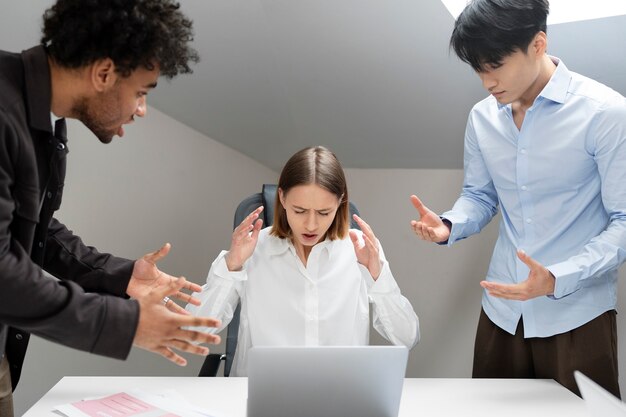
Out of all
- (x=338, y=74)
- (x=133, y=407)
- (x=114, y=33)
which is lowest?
(x=133, y=407)

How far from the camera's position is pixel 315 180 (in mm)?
2301

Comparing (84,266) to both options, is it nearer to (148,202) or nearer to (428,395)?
(428,395)

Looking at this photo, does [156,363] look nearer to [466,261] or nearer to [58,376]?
[58,376]

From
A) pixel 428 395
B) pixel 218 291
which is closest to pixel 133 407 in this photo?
pixel 218 291

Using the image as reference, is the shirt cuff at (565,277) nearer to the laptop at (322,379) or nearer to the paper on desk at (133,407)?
the laptop at (322,379)

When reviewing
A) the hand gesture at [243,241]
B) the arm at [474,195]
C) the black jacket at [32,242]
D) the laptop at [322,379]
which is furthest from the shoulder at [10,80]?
the arm at [474,195]

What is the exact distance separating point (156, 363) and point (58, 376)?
0.52 metres

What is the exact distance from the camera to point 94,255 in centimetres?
185

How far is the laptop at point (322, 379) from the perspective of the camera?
1473 millimetres

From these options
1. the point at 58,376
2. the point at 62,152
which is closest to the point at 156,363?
the point at 58,376

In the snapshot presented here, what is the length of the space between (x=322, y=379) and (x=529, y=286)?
709 millimetres

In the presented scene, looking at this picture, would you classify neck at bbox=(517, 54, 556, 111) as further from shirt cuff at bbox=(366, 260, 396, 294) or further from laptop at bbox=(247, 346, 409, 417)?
laptop at bbox=(247, 346, 409, 417)

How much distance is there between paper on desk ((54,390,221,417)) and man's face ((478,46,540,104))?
3.94ft

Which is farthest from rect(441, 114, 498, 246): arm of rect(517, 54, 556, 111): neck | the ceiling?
the ceiling
